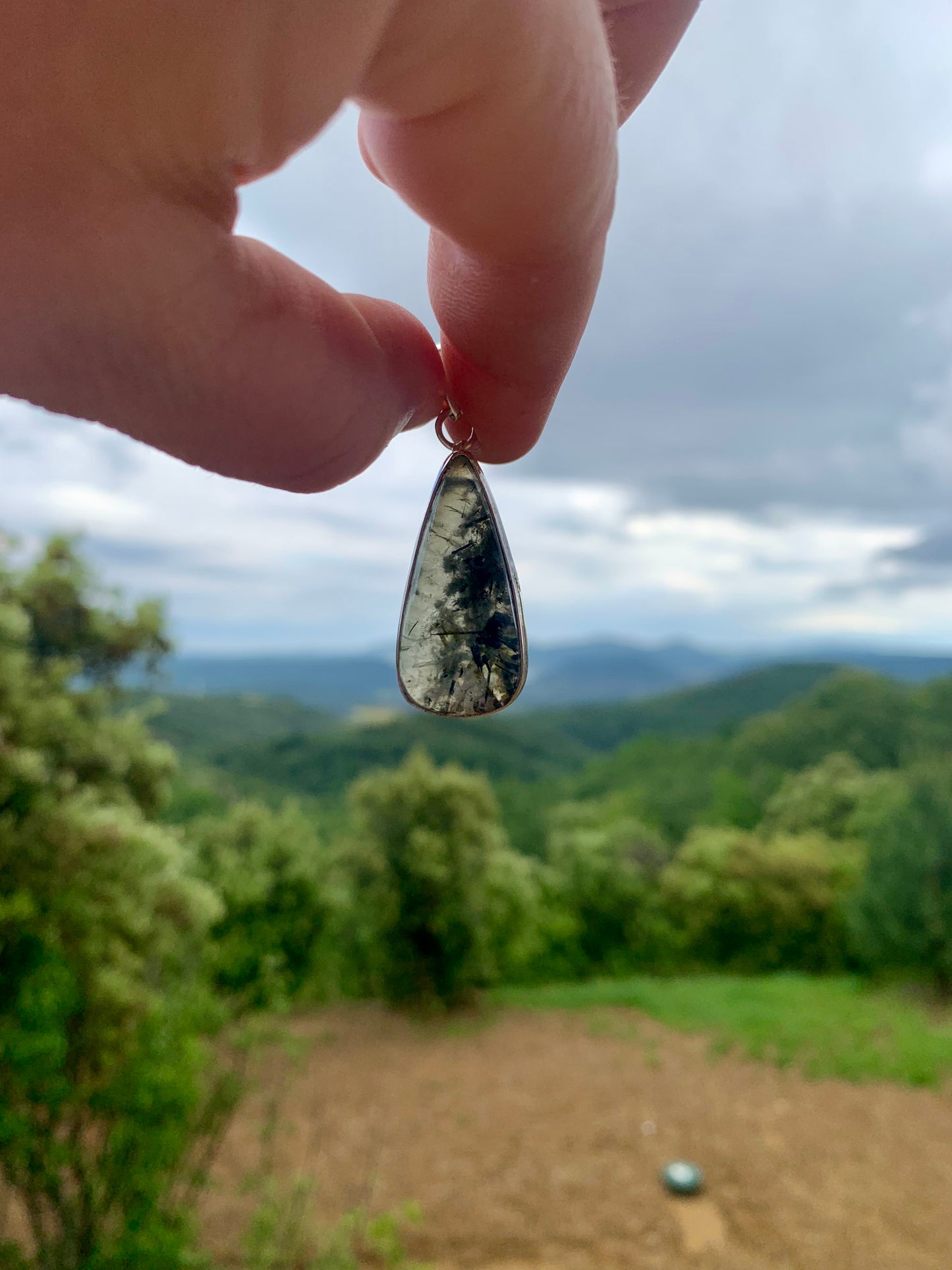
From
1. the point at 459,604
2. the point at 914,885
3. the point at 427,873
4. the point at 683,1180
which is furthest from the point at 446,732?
the point at 459,604

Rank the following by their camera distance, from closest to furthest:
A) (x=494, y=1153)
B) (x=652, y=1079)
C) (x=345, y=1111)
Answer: (x=494, y=1153) → (x=345, y=1111) → (x=652, y=1079)

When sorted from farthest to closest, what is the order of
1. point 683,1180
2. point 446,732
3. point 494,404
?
point 446,732
point 683,1180
point 494,404

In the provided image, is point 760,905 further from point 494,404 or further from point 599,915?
point 494,404

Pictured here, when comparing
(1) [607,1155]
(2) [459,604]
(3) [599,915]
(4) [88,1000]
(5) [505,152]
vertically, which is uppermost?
(5) [505,152]

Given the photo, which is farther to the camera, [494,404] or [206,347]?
[494,404]

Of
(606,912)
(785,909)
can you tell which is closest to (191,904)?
(606,912)

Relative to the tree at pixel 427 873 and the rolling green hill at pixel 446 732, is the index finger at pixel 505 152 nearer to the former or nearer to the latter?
the tree at pixel 427 873

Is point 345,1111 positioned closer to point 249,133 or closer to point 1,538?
point 1,538
